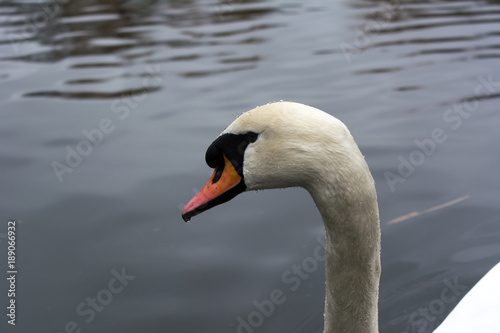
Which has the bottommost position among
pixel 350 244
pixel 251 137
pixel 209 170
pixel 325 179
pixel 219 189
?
pixel 209 170

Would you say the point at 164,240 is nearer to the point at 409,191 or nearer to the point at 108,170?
the point at 108,170

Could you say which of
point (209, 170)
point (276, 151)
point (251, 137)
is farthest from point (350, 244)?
point (209, 170)

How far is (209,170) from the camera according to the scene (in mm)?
5441

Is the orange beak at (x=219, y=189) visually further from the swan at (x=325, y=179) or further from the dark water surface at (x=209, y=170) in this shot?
the dark water surface at (x=209, y=170)

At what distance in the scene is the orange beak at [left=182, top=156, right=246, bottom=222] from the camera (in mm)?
2553

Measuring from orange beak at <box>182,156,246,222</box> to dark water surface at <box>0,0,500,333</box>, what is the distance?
130 centimetres

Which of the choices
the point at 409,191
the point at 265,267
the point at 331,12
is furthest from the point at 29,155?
the point at 331,12

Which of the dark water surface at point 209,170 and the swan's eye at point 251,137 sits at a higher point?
the swan's eye at point 251,137

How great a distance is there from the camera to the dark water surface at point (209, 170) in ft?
12.8

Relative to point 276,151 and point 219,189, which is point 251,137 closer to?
point 276,151

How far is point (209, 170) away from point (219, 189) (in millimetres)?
2865

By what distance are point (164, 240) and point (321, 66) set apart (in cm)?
457

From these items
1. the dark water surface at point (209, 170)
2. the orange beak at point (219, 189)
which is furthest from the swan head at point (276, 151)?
the dark water surface at point (209, 170)

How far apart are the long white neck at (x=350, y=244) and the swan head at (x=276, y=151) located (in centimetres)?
6
